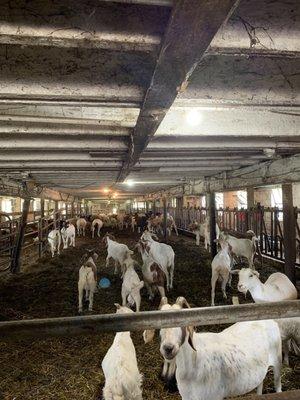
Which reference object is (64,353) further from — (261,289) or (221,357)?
(261,289)

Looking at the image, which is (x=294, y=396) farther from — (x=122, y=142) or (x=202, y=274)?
(x=202, y=274)

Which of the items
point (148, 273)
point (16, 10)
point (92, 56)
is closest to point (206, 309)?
point (92, 56)

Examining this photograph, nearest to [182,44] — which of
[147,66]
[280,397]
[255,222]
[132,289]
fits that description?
[147,66]

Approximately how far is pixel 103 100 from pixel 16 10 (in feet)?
3.02

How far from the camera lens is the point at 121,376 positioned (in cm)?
327

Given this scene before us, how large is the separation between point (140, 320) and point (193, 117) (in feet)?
8.02

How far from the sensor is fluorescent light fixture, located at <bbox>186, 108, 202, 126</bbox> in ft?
11.3

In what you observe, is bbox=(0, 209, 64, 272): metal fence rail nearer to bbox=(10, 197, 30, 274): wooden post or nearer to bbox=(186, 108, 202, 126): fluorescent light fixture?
bbox=(10, 197, 30, 274): wooden post

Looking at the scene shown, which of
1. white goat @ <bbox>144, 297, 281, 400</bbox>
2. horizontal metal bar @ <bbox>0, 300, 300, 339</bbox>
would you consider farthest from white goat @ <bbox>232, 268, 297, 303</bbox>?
horizontal metal bar @ <bbox>0, 300, 300, 339</bbox>

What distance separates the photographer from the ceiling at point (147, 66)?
5.10 ft

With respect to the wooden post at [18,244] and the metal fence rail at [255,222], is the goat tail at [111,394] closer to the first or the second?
the metal fence rail at [255,222]

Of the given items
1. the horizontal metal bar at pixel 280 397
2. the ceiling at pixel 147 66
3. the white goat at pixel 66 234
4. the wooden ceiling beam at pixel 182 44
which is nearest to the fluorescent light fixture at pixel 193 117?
the ceiling at pixel 147 66

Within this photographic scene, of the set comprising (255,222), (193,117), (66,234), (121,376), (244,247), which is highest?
(193,117)

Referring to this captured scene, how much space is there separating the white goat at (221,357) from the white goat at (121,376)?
0.54 metres
